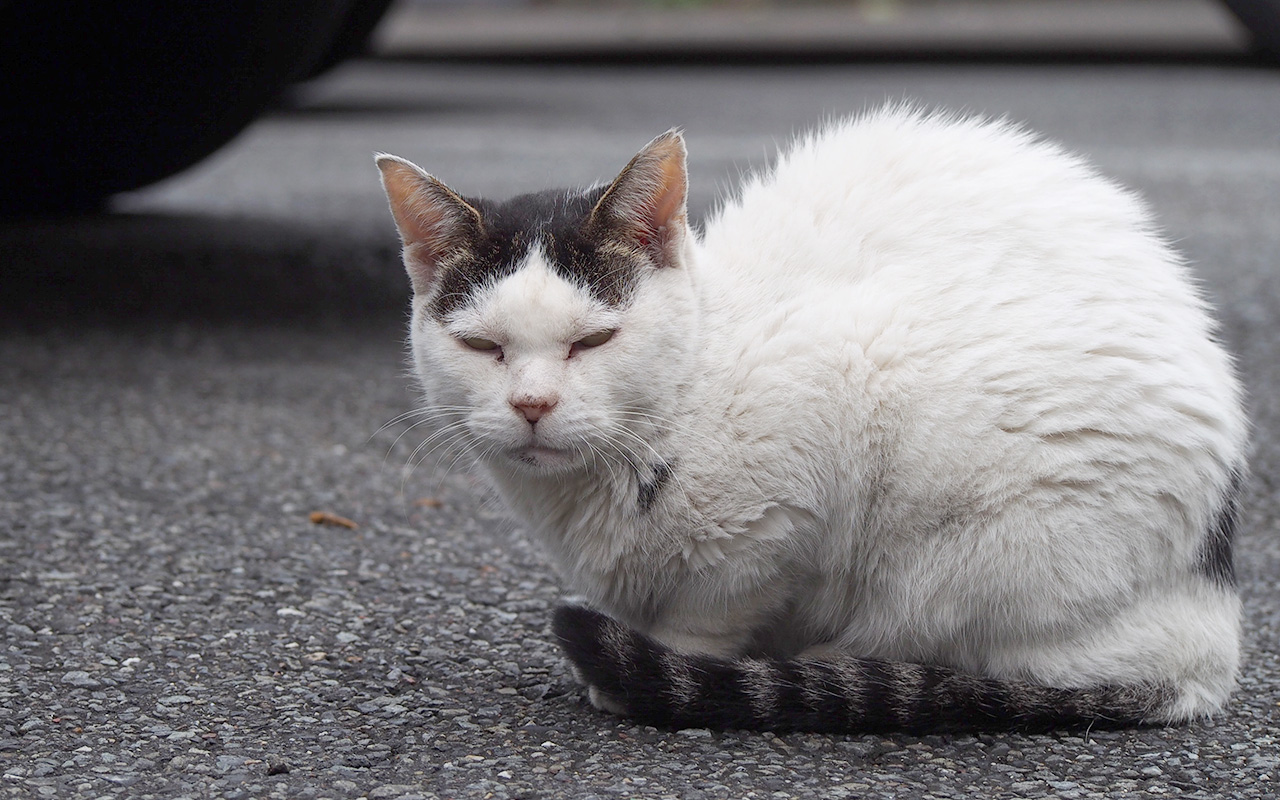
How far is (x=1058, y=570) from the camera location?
2.26 m

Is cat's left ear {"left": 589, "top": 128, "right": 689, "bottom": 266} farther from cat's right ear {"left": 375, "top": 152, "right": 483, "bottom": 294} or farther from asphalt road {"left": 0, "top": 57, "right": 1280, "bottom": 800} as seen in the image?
asphalt road {"left": 0, "top": 57, "right": 1280, "bottom": 800}

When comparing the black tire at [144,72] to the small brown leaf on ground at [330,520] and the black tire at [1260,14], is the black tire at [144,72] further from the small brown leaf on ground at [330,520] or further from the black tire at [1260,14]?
the black tire at [1260,14]

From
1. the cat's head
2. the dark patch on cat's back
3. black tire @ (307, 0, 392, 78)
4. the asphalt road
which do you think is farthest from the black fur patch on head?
black tire @ (307, 0, 392, 78)

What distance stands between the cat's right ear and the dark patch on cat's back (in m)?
1.44

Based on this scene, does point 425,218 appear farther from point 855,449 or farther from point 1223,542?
point 1223,542

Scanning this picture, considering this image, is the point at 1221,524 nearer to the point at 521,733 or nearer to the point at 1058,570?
the point at 1058,570

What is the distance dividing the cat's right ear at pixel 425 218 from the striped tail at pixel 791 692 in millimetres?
689

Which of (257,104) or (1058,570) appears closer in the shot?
(1058,570)

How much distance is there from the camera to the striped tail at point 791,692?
2.25 meters

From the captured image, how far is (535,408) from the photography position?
2.20 metres

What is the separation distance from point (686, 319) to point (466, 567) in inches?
43.0

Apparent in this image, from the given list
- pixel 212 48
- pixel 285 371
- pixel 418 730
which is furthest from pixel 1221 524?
pixel 212 48

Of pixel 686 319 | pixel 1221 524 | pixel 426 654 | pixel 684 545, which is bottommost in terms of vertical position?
pixel 426 654

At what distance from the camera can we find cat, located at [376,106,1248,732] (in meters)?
2.26
